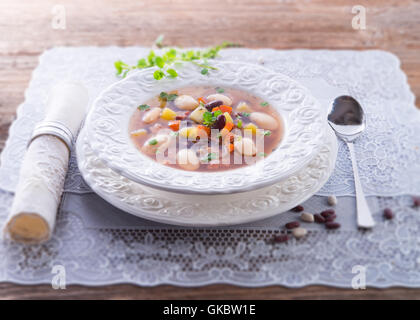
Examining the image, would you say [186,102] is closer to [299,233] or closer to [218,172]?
[218,172]

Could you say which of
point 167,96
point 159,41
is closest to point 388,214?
point 167,96

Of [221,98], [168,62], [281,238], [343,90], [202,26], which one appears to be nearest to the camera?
[281,238]

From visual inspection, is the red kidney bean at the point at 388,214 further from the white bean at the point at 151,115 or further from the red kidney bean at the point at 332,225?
the white bean at the point at 151,115

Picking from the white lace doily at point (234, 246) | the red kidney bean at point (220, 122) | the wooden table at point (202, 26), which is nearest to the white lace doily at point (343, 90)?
the white lace doily at point (234, 246)

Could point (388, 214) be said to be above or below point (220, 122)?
below

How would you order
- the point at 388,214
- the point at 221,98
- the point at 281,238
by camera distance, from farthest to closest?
the point at 221,98
the point at 388,214
the point at 281,238

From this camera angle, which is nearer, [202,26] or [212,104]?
[212,104]

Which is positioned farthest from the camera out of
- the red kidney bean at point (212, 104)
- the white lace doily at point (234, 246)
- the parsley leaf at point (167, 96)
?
the parsley leaf at point (167, 96)

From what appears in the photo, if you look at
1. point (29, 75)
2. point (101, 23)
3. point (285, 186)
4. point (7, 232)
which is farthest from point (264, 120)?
point (101, 23)
